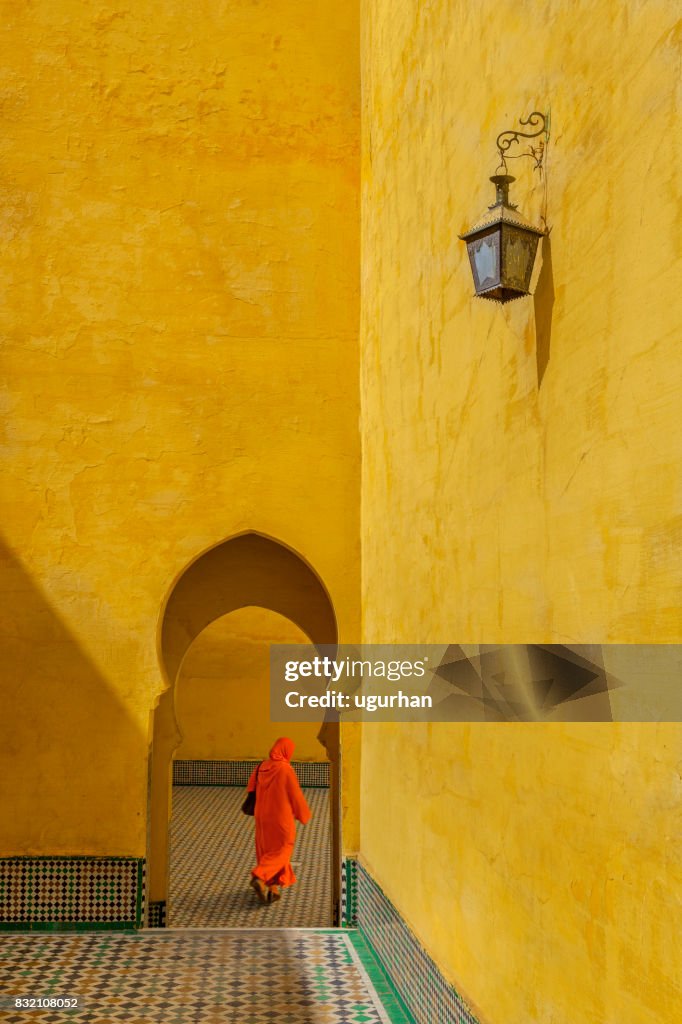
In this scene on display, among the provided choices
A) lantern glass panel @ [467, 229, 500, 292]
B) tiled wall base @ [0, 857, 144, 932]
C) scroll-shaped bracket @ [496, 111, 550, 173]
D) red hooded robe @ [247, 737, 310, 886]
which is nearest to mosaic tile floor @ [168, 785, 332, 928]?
red hooded robe @ [247, 737, 310, 886]

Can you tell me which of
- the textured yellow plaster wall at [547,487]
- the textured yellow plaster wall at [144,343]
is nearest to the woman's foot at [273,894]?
the textured yellow plaster wall at [144,343]

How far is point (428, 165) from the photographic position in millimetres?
4695

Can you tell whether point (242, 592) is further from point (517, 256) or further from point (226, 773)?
point (226, 773)

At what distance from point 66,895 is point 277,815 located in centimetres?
253

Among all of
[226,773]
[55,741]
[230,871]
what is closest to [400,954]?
[55,741]

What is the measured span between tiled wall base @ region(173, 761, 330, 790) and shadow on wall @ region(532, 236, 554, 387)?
1145 cm

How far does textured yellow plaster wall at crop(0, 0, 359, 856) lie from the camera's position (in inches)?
247

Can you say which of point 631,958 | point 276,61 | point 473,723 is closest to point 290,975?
point 473,723

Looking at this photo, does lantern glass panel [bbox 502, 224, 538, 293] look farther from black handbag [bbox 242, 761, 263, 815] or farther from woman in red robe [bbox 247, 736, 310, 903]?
black handbag [bbox 242, 761, 263, 815]

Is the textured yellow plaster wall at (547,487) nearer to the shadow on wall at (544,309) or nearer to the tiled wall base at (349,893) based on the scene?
the shadow on wall at (544,309)

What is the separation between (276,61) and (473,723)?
4866mm

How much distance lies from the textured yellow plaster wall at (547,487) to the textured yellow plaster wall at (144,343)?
151cm

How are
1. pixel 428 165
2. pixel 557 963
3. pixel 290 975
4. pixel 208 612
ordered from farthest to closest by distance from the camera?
pixel 208 612
pixel 290 975
pixel 428 165
pixel 557 963

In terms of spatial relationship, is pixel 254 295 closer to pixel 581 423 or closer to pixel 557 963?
pixel 581 423
